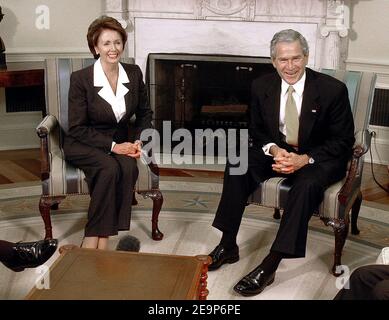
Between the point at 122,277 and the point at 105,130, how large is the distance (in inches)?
45.7

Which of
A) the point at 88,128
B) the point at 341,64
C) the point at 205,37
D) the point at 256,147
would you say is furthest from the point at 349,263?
the point at 205,37

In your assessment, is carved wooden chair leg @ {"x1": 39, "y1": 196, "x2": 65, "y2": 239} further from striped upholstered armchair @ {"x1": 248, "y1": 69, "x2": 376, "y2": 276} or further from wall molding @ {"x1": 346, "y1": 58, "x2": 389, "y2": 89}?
wall molding @ {"x1": 346, "y1": 58, "x2": 389, "y2": 89}

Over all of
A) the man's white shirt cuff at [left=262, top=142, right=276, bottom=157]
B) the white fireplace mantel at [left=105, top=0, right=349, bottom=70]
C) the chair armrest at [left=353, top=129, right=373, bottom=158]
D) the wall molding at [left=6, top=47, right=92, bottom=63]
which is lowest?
the man's white shirt cuff at [left=262, top=142, right=276, bottom=157]

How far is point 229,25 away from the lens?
430 cm

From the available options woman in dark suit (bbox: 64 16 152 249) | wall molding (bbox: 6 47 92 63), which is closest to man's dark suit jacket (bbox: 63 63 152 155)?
woman in dark suit (bbox: 64 16 152 249)

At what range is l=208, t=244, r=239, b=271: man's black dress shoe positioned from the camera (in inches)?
104

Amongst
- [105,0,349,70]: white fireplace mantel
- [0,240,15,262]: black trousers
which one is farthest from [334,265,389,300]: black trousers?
[105,0,349,70]: white fireplace mantel

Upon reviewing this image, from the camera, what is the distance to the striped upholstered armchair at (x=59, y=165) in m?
2.78

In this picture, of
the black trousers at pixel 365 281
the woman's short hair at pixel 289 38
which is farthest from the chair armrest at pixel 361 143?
the black trousers at pixel 365 281

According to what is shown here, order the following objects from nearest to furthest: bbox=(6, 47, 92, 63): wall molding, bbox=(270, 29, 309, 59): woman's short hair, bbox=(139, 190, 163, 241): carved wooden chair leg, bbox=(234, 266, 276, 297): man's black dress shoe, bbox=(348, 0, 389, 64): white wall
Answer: bbox=(234, 266, 276, 297): man's black dress shoe < bbox=(270, 29, 309, 59): woman's short hair < bbox=(139, 190, 163, 241): carved wooden chair leg < bbox=(348, 0, 389, 64): white wall < bbox=(6, 47, 92, 63): wall molding

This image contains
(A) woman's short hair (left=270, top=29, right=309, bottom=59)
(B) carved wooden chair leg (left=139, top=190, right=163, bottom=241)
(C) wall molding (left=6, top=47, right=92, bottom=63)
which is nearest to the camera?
(A) woman's short hair (left=270, top=29, right=309, bottom=59)

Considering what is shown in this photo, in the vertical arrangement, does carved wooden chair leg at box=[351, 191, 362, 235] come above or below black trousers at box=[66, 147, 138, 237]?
below

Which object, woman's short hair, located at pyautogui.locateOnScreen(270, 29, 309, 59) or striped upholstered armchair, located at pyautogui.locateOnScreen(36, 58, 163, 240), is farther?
striped upholstered armchair, located at pyautogui.locateOnScreen(36, 58, 163, 240)

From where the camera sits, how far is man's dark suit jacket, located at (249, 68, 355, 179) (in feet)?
8.60
